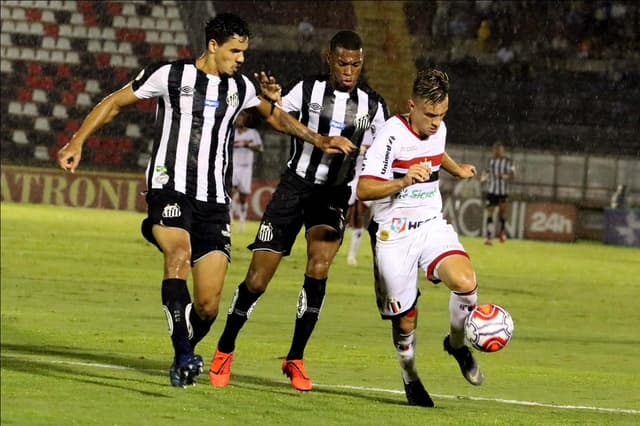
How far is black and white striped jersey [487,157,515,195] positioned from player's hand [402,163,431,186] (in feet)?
70.0

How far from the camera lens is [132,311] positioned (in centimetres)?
1303

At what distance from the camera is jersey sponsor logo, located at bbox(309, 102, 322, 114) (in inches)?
351

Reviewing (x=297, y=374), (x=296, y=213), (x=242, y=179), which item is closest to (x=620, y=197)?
(x=242, y=179)

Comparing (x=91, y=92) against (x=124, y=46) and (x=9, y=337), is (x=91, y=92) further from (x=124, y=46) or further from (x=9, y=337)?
(x=9, y=337)

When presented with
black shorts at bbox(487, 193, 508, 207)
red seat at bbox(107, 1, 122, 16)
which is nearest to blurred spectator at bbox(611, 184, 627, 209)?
black shorts at bbox(487, 193, 508, 207)

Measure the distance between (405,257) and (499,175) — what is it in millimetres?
21402

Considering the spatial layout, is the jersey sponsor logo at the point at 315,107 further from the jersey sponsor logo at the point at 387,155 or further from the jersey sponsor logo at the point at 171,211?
the jersey sponsor logo at the point at 171,211

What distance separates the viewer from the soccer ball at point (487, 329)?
7820mm

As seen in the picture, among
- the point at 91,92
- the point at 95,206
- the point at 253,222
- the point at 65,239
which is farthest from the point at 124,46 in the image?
the point at 65,239

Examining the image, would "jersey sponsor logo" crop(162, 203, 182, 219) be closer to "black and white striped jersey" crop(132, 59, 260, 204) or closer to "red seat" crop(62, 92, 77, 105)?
"black and white striped jersey" crop(132, 59, 260, 204)

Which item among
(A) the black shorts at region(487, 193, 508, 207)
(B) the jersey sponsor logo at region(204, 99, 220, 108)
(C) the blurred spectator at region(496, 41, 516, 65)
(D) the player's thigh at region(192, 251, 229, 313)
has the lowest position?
(A) the black shorts at region(487, 193, 508, 207)

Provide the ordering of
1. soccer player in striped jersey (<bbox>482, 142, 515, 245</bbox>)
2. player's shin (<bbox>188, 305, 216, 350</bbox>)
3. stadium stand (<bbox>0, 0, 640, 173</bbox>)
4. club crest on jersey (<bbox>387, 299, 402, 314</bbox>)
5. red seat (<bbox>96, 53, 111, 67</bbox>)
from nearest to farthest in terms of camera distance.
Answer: club crest on jersey (<bbox>387, 299, 402, 314</bbox>), player's shin (<bbox>188, 305, 216, 350</bbox>), soccer player in striped jersey (<bbox>482, 142, 515, 245</bbox>), stadium stand (<bbox>0, 0, 640, 173</bbox>), red seat (<bbox>96, 53, 111, 67</bbox>)

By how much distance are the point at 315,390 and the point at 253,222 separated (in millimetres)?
22689

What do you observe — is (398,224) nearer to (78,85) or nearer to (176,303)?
(176,303)
